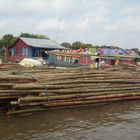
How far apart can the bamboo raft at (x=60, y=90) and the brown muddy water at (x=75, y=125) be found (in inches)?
13.5

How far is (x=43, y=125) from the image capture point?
10.1 meters

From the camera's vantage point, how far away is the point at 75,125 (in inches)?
403

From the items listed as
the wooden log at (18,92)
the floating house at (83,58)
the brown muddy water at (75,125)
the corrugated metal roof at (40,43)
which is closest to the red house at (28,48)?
the corrugated metal roof at (40,43)

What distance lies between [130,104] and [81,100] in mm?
2717

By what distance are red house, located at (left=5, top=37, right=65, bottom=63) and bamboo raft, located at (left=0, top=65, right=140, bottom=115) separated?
2416cm

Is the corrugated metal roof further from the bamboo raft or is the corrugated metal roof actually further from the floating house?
the bamboo raft

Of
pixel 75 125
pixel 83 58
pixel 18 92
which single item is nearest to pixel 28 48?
pixel 83 58

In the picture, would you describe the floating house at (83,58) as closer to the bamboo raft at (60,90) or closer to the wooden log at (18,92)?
the bamboo raft at (60,90)

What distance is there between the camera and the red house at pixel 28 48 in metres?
39.2

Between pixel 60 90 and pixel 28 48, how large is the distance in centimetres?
2817

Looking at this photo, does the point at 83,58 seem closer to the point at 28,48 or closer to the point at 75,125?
the point at 28,48

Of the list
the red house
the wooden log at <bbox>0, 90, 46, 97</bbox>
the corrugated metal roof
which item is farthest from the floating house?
the wooden log at <bbox>0, 90, 46, 97</bbox>

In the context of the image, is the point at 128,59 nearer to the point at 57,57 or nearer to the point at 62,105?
the point at 57,57

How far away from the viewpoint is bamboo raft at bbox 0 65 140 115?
11.1 meters
